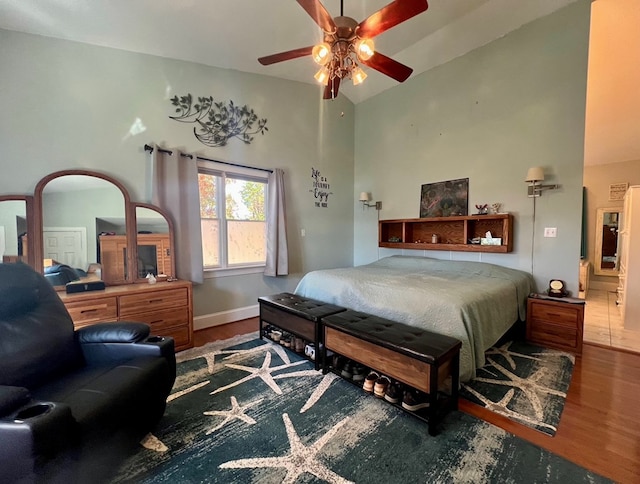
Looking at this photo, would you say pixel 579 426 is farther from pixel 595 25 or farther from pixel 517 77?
pixel 595 25

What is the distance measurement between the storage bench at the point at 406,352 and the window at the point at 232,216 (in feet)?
6.73

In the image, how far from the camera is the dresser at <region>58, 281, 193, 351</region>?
2.28 meters

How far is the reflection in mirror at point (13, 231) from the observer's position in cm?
230

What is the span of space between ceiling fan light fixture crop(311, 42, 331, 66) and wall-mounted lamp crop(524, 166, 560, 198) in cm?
251

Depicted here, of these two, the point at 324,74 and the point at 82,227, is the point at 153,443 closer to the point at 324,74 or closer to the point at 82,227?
the point at 82,227

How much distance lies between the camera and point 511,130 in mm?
3332

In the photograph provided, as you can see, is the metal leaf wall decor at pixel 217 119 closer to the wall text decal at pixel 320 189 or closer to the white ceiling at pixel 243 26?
the white ceiling at pixel 243 26

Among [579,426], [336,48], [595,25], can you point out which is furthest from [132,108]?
[595,25]

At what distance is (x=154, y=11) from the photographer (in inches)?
95.1

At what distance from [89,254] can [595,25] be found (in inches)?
224

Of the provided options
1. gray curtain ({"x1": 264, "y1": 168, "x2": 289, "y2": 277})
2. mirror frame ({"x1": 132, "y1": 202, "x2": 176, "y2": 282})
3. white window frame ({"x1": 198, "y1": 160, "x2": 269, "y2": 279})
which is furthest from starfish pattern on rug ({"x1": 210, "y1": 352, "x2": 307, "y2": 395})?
gray curtain ({"x1": 264, "y1": 168, "x2": 289, "y2": 277})

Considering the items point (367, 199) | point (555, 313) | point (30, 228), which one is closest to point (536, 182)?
point (555, 313)

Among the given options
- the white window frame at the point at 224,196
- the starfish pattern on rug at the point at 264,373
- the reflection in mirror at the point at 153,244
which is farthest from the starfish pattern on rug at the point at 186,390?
the white window frame at the point at 224,196

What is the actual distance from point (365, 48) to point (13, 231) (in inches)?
A: 128
